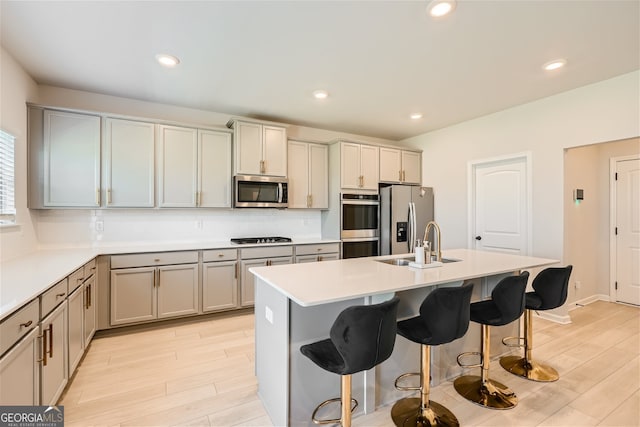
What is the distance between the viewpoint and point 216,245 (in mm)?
3680

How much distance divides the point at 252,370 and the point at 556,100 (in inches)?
173

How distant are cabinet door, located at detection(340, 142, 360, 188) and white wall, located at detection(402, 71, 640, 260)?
4.75 ft

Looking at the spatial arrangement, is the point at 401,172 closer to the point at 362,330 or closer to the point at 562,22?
the point at 562,22

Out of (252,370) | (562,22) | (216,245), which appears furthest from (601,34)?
(216,245)

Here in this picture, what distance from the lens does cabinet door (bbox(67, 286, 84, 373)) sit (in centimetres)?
218

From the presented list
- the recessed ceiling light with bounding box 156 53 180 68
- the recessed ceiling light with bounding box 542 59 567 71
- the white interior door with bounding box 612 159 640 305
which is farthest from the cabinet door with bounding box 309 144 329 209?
the white interior door with bounding box 612 159 640 305

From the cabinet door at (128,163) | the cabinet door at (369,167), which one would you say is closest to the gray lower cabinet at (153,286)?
the cabinet door at (128,163)

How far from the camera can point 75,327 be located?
2.31m

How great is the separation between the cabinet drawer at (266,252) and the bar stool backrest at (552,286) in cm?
273

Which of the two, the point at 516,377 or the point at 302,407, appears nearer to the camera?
the point at 302,407

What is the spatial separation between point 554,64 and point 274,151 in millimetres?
3168

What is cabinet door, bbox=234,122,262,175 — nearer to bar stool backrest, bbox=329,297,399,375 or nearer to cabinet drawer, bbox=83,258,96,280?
cabinet drawer, bbox=83,258,96,280

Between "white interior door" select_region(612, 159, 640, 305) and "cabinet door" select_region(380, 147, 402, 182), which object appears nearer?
"white interior door" select_region(612, 159, 640, 305)

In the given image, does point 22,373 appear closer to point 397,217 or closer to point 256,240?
point 256,240
